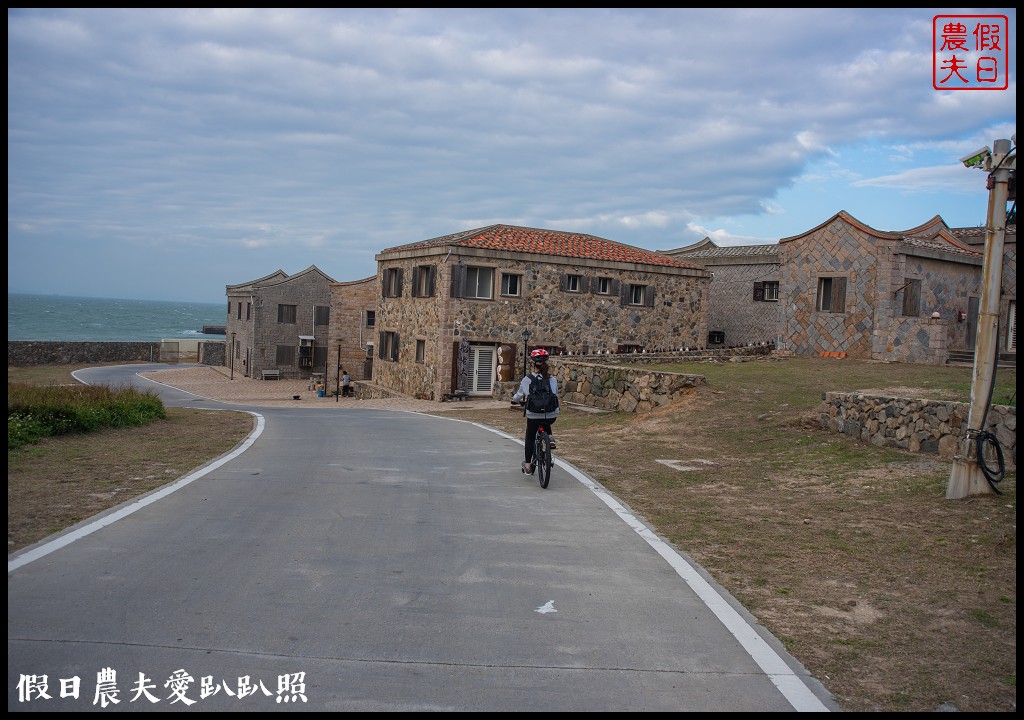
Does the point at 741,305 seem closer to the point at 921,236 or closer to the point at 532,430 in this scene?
the point at 921,236

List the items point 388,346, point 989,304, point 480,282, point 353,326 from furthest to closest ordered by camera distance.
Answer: point 353,326, point 388,346, point 480,282, point 989,304

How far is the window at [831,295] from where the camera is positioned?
1117 inches

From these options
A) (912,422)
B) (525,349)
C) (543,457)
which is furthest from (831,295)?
(543,457)

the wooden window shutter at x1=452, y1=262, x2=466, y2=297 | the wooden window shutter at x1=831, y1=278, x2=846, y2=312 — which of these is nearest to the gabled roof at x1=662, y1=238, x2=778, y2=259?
the wooden window shutter at x1=831, y1=278, x2=846, y2=312

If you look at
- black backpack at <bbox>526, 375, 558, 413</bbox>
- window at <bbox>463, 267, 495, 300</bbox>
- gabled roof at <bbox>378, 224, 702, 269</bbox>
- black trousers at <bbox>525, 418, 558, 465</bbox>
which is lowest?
black trousers at <bbox>525, 418, 558, 465</bbox>

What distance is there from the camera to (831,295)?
94.5 feet

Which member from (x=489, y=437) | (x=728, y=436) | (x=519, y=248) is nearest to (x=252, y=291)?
(x=519, y=248)

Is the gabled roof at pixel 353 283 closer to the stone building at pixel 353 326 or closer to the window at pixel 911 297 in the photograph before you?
the stone building at pixel 353 326

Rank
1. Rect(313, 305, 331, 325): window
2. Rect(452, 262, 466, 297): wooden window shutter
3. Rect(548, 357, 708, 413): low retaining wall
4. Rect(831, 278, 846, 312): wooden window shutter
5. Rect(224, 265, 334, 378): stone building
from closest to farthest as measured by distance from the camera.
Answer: Rect(548, 357, 708, 413): low retaining wall → Rect(831, 278, 846, 312): wooden window shutter → Rect(452, 262, 466, 297): wooden window shutter → Rect(224, 265, 334, 378): stone building → Rect(313, 305, 331, 325): window

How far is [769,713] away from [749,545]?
416 centimetres

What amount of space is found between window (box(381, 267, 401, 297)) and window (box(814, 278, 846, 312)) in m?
18.2

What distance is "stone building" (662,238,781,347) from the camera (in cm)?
3888

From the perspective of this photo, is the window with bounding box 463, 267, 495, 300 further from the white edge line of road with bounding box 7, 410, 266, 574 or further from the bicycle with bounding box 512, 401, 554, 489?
the bicycle with bounding box 512, 401, 554, 489

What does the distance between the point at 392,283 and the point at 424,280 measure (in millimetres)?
4054
